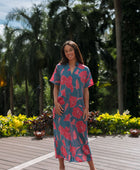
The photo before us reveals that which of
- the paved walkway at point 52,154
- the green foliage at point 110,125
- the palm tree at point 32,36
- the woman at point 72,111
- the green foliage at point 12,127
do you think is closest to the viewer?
the woman at point 72,111

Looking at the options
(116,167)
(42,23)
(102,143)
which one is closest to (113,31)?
(42,23)

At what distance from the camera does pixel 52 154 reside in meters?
3.67

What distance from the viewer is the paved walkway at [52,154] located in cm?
310

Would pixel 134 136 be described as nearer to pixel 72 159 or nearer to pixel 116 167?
pixel 116 167

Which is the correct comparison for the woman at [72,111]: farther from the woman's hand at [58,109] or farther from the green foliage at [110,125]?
the green foliage at [110,125]

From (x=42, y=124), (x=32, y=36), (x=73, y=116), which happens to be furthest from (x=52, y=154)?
(x=32, y=36)

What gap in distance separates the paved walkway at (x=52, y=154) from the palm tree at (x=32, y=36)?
9.64 m

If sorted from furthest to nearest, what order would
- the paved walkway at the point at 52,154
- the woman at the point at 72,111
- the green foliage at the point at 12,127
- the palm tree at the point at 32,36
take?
the palm tree at the point at 32,36, the green foliage at the point at 12,127, the paved walkway at the point at 52,154, the woman at the point at 72,111

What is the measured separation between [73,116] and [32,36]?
12.8 metres

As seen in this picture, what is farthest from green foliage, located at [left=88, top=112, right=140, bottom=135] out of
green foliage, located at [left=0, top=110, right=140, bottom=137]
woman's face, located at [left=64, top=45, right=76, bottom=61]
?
woman's face, located at [left=64, top=45, right=76, bottom=61]

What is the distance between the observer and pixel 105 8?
50.1ft

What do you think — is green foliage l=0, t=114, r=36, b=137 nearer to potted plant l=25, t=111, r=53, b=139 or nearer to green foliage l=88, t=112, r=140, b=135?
potted plant l=25, t=111, r=53, b=139

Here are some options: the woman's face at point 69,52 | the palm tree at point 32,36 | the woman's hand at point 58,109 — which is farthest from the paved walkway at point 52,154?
the palm tree at point 32,36

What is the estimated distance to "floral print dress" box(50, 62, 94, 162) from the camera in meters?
2.53
